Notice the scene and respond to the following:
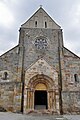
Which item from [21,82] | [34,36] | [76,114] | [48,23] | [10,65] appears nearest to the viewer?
[76,114]

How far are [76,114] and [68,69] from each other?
5.00m

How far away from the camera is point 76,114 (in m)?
16.0

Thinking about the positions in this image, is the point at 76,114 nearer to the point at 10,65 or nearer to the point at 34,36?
the point at 10,65

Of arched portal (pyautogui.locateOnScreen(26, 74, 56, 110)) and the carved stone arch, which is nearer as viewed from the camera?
arched portal (pyautogui.locateOnScreen(26, 74, 56, 110))

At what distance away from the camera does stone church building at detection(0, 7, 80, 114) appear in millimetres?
16438

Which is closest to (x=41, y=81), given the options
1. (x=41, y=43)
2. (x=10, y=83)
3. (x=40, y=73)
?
(x=40, y=73)

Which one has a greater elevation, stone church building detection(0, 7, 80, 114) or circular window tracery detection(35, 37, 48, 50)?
circular window tracery detection(35, 37, 48, 50)

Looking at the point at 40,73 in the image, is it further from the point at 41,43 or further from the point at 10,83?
the point at 41,43

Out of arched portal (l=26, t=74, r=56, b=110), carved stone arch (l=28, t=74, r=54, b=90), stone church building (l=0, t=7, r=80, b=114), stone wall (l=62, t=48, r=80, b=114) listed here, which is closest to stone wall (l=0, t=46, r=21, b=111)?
stone church building (l=0, t=7, r=80, b=114)

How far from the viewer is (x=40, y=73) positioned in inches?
688

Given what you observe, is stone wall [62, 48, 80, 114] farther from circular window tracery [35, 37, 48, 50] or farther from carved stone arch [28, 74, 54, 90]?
circular window tracery [35, 37, 48, 50]

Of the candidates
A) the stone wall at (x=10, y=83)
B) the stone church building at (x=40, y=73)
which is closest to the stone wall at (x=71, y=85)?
the stone church building at (x=40, y=73)

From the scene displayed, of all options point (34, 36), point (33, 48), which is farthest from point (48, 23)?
point (33, 48)

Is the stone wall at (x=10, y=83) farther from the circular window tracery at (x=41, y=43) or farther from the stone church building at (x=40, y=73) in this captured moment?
the circular window tracery at (x=41, y=43)
